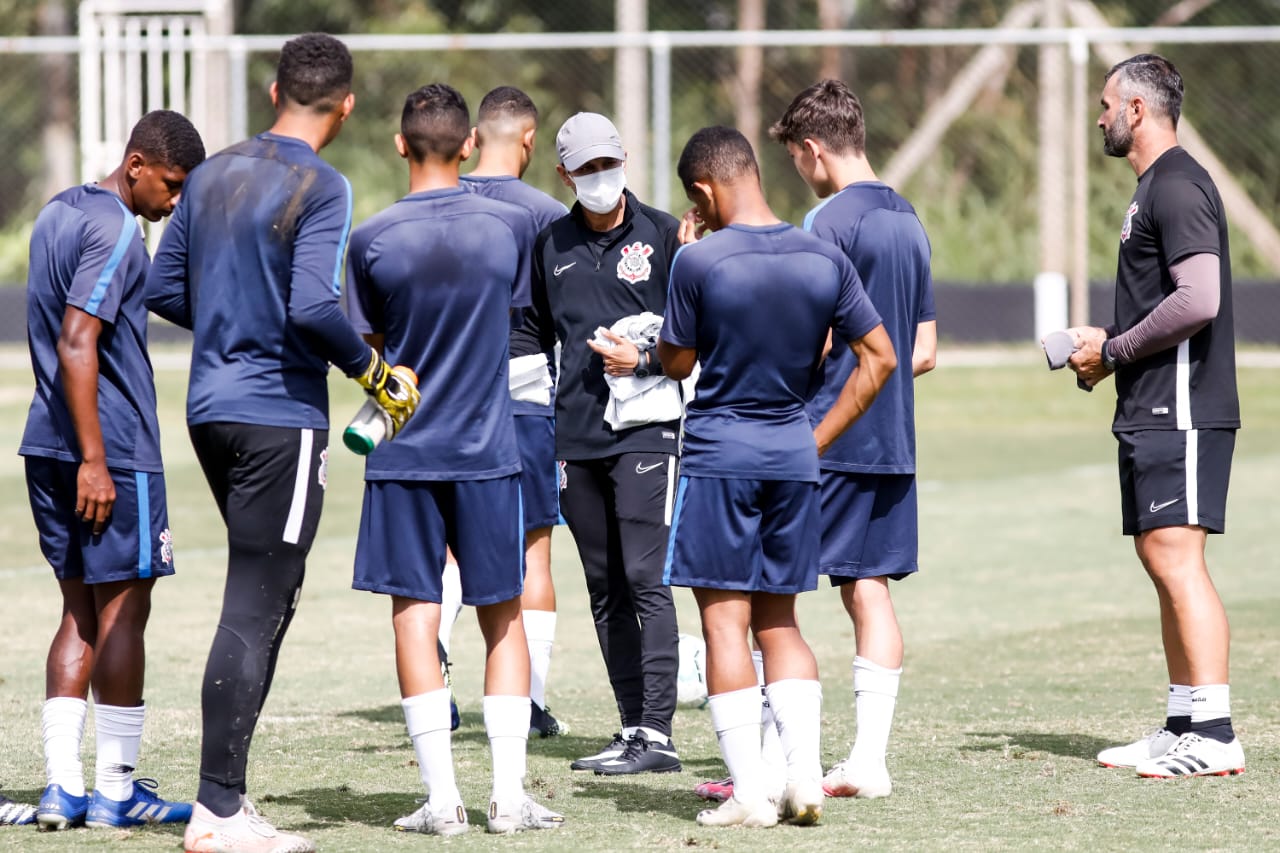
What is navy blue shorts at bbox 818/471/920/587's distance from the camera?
19.0 ft

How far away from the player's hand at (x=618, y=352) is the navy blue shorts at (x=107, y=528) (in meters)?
1.53

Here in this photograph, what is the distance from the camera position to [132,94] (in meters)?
20.1

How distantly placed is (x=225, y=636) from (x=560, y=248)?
204 centimetres

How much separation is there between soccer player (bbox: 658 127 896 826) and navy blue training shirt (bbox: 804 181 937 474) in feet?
1.39

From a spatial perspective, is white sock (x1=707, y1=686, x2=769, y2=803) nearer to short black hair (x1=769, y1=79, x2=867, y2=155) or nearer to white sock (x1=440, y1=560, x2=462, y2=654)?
short black hair (x1=769, y1=79, x2=867, y2=155)

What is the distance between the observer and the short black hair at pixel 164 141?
17.6ft

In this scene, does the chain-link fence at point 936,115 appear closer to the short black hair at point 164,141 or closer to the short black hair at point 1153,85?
the short black hair at point 1153,85

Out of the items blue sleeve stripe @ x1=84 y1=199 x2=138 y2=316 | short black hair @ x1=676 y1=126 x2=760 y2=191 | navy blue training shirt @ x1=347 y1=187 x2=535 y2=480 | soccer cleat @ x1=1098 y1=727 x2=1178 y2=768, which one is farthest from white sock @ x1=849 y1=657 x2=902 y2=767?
blue sleeve stripe @ x1=84 y1=199 x2=138 y2=316

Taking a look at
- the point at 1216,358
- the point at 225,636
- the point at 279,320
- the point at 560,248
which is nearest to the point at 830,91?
the point at 560,248

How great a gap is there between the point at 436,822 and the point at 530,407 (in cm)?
194

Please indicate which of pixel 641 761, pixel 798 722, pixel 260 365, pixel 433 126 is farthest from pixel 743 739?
pixel 433 126

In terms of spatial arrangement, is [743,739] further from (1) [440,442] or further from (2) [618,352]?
(2) [618,352]

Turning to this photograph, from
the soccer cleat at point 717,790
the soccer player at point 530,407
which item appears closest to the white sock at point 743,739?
the soccer cleat at point 717,790

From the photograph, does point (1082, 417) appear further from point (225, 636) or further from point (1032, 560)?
point (225, 636)
